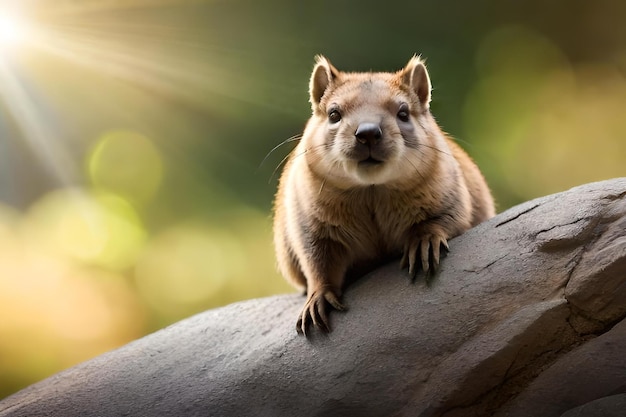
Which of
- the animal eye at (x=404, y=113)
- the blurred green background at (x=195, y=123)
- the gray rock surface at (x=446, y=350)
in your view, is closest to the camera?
the gray rock surface at (x=446, y=350)

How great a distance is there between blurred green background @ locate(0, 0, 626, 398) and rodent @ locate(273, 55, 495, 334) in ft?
4.16

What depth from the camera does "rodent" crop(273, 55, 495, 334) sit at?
10.2 ft

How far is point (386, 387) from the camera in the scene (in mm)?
2703

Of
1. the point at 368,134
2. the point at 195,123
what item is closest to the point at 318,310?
the point at 368,134

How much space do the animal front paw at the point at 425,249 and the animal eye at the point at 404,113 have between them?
517 millimetres

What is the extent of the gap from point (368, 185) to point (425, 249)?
1.32ft

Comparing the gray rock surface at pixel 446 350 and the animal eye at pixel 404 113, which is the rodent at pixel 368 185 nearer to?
the animal eye at pixel 404 113

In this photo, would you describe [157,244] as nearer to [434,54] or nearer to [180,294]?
[180,294]

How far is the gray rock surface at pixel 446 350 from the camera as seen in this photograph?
2510 millimetres

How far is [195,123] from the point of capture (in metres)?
5.08

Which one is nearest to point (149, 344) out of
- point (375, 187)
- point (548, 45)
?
point (375, 187)

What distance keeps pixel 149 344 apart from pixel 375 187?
4.53 feet

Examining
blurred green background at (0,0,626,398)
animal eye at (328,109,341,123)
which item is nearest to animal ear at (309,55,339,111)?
animal eye at (328,109,341,123)

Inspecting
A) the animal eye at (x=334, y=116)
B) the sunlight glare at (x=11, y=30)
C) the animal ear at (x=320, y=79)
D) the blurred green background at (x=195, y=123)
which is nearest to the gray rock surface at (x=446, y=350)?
the animal eye at (x=334, y=116)
